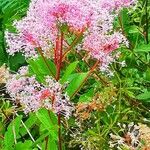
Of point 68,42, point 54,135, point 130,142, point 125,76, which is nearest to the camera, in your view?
point 130,142

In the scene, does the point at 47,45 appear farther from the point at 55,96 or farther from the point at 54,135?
the point at 54,135

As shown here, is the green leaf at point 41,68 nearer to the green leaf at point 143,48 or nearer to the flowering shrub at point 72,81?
the flowering shrub at point 72,81

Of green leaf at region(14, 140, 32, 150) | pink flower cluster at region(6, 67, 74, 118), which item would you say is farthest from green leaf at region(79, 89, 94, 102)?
green leaf at region(14, 140, 32, 150)

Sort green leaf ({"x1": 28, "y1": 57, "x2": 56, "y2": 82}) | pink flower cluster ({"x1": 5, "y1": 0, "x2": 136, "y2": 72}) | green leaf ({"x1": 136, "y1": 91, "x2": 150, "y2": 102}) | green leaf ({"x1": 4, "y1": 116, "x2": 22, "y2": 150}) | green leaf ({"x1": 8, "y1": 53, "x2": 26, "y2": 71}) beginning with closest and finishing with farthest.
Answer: pink flower cluster ({"x1": 5, "y1": 0, "x2": 136, "y2": 72}) < green leaf ({"x1": 28, "y1": 57, "x2": 56, "y2": 82}) < green leaf ({"x1": 4, "y1": 116, "x2": 22, "y2": 150}) < green leaf ({"x1": 136, "y1": 91, "x2": 150, "y2": 102}) < green leaf ({"x1": 8, "y1": 53, "x2": 26, "y2": 71})

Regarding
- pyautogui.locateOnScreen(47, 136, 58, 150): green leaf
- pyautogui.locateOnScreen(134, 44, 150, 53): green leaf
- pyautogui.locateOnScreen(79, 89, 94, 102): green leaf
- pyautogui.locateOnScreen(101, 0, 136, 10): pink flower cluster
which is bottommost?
pyautogui.locateOnScreen(47, 136, 58, 150): green leaf

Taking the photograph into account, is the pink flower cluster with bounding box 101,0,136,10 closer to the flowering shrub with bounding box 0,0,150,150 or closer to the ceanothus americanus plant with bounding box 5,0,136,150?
the flowering shrub with bounding box 0,0,150,150

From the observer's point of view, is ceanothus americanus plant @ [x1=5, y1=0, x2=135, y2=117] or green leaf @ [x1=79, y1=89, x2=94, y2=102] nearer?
ceanothus americanus plant @ [x1=5, y1=0, x2=135, y2=117]

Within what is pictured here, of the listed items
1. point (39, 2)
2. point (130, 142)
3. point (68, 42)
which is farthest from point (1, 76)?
point (130, 142)

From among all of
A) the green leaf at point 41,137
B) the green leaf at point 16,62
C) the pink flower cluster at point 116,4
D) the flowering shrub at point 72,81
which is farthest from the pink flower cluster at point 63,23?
the green leaf at point 16,62
